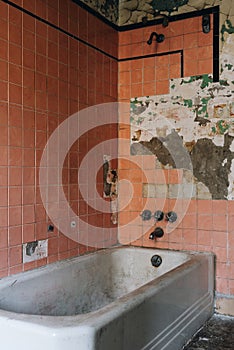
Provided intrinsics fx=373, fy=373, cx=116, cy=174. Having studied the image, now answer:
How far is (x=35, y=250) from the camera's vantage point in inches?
90.0

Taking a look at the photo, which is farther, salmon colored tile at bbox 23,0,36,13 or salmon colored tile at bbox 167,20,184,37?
salmon colored tile at bbox 167,20,184,37

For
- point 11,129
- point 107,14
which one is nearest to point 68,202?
point 11,129

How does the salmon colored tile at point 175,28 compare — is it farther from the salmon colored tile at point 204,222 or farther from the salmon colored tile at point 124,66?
the salmon colored tile at point 204,222

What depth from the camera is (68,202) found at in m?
2.58

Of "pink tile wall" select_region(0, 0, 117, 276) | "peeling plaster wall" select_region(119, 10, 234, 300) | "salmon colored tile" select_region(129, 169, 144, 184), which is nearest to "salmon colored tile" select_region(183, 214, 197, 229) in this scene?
"peeling plaster wall" select_region(119, 10, 234, 300)

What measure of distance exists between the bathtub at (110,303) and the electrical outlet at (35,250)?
85 mm

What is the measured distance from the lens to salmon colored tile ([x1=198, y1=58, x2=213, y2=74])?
2.82 metres

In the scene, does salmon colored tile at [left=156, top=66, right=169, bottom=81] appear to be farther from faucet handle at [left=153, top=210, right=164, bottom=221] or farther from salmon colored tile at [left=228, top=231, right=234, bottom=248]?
salmon colored tile at [left=228, top=231, right=234, bottom=248]

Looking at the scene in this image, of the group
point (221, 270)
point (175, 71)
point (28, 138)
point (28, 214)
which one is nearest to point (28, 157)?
point (28, 138)

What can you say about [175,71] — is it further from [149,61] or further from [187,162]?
[187,162]

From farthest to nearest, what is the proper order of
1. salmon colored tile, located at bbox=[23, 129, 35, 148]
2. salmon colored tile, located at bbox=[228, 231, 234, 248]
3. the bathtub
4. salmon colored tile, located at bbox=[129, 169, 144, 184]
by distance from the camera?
1. salmon colored tile, located at bbox=[129, 169, 144, 184]
2. salmon colored tile, located at bbox=[228, 231, 234, 248]
3. salmon colored tile, located at bbox=[23, 129, 35, 148]
4. the bathtub

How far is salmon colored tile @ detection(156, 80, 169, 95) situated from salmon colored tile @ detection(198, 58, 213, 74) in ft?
0.92

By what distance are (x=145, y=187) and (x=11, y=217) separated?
1.27 metres

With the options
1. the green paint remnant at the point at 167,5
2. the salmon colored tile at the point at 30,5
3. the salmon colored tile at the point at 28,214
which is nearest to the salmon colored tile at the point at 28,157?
the salmon colored tile at the point at 28,214
